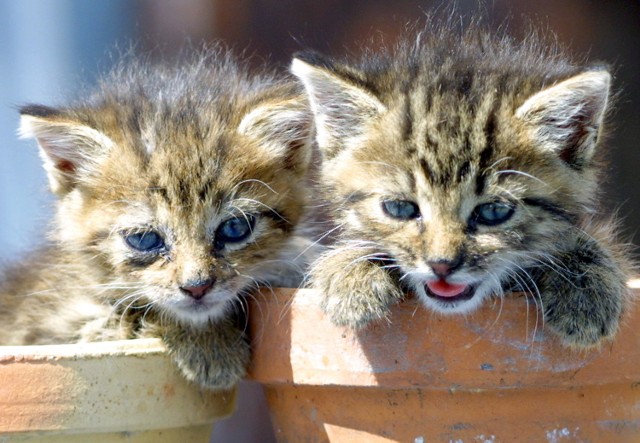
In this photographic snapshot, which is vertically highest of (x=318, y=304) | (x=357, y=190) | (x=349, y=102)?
(x=349, y=102)

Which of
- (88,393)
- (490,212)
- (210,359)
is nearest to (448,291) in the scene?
(490,212)

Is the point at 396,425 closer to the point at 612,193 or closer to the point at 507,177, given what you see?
the point at 507,177

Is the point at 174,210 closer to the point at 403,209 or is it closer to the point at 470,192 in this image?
the point at 403,209

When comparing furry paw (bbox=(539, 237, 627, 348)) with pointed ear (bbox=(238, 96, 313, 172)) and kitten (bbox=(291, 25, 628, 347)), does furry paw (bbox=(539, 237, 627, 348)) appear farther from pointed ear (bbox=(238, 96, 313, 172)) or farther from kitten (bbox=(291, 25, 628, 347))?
pointed ear (bbox=(238, 96, 313, 172))

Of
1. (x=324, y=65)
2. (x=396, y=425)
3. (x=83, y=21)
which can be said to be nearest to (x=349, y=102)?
(x=324, y=65)

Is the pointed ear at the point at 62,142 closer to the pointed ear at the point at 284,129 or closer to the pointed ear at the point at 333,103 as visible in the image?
the pointed ear at the point at 284,129

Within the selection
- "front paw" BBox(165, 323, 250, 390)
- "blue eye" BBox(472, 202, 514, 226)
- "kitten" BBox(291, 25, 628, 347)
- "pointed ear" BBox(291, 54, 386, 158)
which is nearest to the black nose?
"front paw" BBox(165, 323, 250, 390)

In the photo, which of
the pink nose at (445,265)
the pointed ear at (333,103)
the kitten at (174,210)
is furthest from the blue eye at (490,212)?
the kitten at (174,210)
